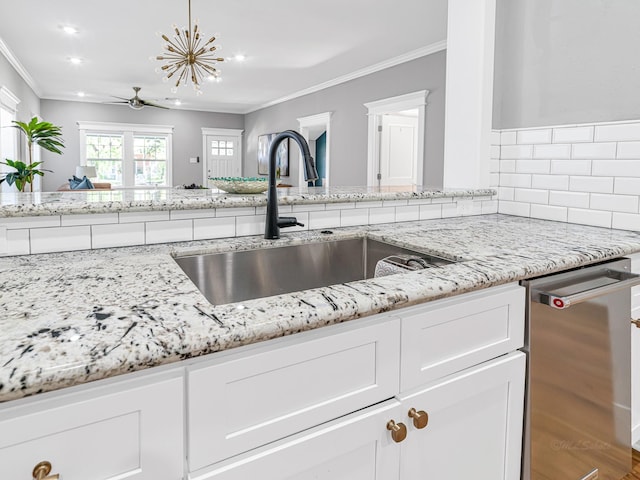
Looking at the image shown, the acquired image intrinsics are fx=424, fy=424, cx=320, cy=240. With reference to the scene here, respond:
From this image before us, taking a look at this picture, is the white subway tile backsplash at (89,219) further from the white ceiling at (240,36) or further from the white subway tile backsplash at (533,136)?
the white ceiling at (240,36)

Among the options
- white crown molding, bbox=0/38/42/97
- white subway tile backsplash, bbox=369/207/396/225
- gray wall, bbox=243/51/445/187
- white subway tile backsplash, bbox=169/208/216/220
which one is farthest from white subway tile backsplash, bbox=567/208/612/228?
white crown molding, bbox=0/38/42/97

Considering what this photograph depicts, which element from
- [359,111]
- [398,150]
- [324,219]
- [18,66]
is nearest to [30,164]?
[18,66]

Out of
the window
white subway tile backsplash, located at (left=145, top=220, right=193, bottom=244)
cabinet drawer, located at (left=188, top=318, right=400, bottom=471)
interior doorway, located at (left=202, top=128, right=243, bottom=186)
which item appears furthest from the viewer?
interior doorway, located at (left=202, top=128, right=243, bottom=186)

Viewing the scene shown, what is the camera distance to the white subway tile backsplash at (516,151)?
6.38 feet

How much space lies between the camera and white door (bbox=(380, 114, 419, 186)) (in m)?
5.60

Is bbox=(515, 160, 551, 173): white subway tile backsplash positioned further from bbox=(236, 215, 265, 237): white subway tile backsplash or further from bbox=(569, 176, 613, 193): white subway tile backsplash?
bbox=(236, 215, 265, 237): white subway tile backsplash

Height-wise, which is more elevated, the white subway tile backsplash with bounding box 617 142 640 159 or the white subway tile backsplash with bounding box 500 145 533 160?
the white subway tile backsplash with bounding box 500 145 533 160

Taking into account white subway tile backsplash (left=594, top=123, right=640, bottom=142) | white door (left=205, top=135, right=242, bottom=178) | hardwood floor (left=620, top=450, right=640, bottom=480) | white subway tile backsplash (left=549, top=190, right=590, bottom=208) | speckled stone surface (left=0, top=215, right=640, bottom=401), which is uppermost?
white door (left=205, top=135, right=242, bottom=178)

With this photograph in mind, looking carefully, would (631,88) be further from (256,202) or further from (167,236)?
(167,236)

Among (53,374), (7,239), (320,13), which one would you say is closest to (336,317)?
(53,374)

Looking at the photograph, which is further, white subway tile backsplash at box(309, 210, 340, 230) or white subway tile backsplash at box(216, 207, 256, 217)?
white subway tile backsplash at box(309, 210, 340, 230)

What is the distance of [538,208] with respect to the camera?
193 cm

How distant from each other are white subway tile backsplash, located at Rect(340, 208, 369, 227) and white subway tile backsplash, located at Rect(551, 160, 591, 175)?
882mm

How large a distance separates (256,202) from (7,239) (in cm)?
67
